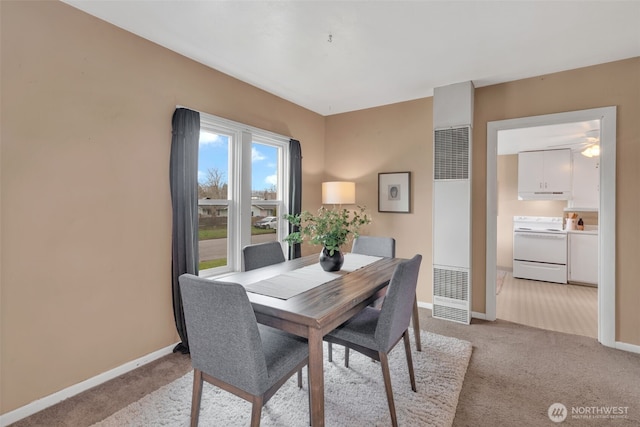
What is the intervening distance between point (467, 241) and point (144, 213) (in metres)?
3.09

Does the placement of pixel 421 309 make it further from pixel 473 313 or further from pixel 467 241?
pixel 467 241

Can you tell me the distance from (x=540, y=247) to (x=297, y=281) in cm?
478

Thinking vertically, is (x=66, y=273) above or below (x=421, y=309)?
above

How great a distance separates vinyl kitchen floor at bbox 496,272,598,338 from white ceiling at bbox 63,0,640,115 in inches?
103

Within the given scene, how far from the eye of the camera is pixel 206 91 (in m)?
2.76

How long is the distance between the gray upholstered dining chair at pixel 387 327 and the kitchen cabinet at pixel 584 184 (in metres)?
4.78

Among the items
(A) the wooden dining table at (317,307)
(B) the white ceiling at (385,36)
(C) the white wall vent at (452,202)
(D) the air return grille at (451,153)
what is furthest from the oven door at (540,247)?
(A) the wooden dining table at (317,307)

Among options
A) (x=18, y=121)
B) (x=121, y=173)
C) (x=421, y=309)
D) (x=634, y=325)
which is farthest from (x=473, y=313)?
(x=18, y=121)

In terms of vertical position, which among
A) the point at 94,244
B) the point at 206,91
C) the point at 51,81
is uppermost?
the point at 206,91

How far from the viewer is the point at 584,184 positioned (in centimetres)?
489

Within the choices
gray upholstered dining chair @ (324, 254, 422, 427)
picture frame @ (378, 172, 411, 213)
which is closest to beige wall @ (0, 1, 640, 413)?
picture frame @ (378, 172, 411, 213)

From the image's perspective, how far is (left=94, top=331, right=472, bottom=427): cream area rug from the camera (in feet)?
5.72

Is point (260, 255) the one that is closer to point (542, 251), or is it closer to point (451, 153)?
point (451, 153)

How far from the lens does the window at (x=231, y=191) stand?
2.89 meters
